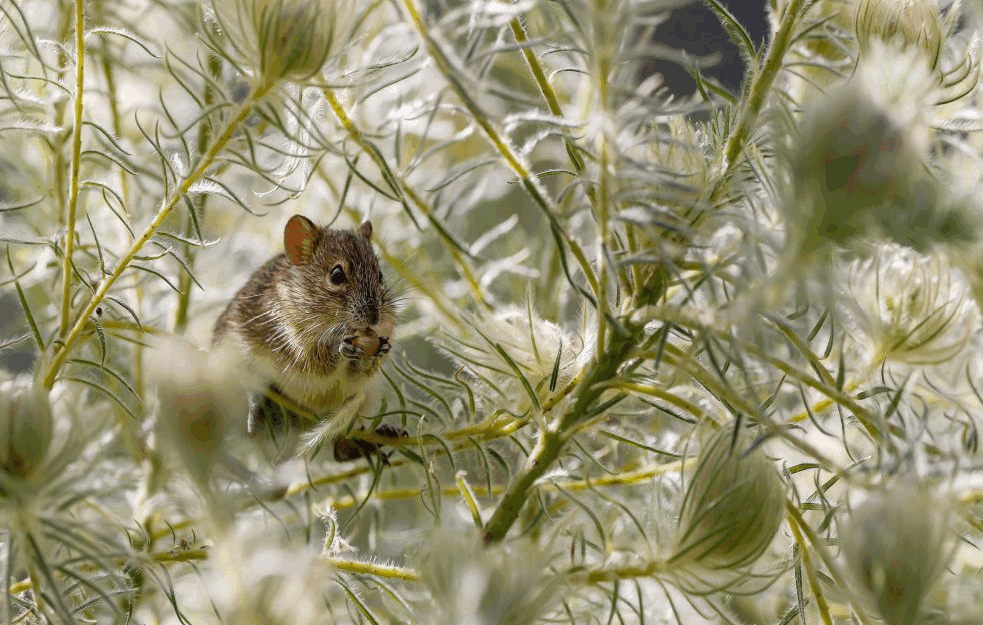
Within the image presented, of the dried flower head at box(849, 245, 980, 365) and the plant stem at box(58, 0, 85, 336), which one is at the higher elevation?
the dried flower head at box(849, 245, 980, 365)

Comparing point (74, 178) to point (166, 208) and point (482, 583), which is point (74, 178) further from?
point (482, 583)

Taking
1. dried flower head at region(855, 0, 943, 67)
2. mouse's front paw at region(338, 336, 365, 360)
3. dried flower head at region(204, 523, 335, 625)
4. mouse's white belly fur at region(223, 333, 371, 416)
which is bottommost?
dried flower head at region(204, 523, 335, 625)

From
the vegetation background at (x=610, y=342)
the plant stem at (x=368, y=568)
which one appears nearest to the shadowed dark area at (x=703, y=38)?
the vegetation background at (x=610, y=342)

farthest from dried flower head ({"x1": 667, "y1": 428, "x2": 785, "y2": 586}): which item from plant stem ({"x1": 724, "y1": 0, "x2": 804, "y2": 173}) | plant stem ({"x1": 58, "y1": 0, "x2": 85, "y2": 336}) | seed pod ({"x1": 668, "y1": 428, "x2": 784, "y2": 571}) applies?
plant stem ({"x1": 58, "y1": 0, "x2": 85, "y2": 336})

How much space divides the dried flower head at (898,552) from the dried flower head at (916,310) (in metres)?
0.09

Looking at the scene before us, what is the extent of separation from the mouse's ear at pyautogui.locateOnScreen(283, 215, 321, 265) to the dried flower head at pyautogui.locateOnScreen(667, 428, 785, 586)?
0.34 metres

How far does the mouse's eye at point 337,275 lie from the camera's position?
2.07 ft

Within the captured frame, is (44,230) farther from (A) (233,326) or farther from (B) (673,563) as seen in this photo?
(B) (673,563)

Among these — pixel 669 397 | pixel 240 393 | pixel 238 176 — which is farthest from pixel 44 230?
pixel 669 397

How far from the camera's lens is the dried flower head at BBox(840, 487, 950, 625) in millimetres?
269

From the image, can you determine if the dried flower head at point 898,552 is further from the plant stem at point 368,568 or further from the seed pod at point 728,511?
the plant stem at point 368,568

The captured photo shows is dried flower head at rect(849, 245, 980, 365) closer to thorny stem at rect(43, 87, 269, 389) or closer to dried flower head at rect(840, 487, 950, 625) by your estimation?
dried flower head at rect(840, 487, 950, 625)

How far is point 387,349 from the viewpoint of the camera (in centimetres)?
53

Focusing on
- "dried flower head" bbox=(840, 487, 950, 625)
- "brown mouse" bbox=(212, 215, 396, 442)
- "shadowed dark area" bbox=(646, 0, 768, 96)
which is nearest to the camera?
"dried flower head" bbox=(840, 487, 950, 625)
